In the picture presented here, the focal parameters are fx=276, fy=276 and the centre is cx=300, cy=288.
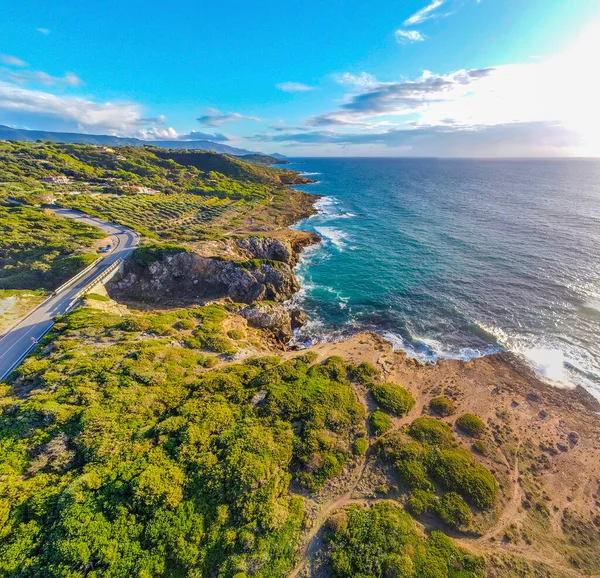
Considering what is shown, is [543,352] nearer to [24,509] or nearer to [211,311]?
[211,311]

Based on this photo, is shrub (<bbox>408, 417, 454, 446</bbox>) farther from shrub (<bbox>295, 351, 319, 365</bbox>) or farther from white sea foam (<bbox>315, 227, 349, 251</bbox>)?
white sea foam (<bbox>315, 227, 349, 251</bbox>)

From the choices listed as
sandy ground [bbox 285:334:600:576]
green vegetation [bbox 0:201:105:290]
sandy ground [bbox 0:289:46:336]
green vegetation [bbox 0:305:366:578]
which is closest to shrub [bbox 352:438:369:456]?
green vegetation [bbox 0:305:366:578]

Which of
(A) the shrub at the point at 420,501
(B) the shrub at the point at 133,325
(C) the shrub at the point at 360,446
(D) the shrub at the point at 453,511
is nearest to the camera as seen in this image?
(D) the shrub at the point at 453,511

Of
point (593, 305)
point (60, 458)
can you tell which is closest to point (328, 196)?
point (593, 305)

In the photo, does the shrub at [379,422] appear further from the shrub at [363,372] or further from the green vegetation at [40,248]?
the green vegetation at [40,248]

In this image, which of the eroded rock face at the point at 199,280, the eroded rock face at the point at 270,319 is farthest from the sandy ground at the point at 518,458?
the eroded rock face at the point at 199,280

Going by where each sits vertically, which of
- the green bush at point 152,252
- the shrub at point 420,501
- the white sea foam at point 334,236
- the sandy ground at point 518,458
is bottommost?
the sandy ground at point 518,458

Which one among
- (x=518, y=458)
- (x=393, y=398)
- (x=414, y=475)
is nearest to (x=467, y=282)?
(x=518, y=458)
